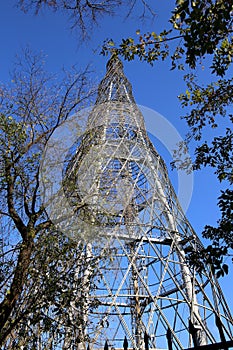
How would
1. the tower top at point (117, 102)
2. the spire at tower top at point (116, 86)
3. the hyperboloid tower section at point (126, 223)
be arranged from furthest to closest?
1. the spire at tower top at point (116, 86)
2. the tower top at point (117, 102)
3. the hyperboloid tower section at point (126, 223)

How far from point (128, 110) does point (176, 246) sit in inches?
232

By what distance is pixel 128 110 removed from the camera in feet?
42.7

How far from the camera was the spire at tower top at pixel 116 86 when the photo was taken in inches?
551

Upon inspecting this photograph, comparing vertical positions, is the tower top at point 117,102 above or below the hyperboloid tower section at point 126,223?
above

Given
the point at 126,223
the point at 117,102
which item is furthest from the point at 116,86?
the point at 126,223

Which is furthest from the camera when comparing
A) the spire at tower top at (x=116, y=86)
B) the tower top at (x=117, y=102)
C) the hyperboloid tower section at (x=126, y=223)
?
the spire at tower top at (x=116, y=86)

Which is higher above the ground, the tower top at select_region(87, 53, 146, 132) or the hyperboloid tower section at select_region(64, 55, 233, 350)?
the tower top at select_region(87, 53, 146, 132)

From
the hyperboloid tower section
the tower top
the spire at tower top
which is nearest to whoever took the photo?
the hyperboloid tower section

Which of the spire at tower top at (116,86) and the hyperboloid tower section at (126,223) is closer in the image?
the hyperboloid tower section at (126,223)

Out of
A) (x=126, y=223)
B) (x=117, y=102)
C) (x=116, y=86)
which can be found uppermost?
(x=116, y=86)

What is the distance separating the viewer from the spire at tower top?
45.9ft

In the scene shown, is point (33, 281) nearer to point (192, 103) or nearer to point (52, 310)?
point (52, 310)

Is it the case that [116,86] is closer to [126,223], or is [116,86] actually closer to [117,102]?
[117,102]

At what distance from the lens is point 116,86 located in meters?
14.8
